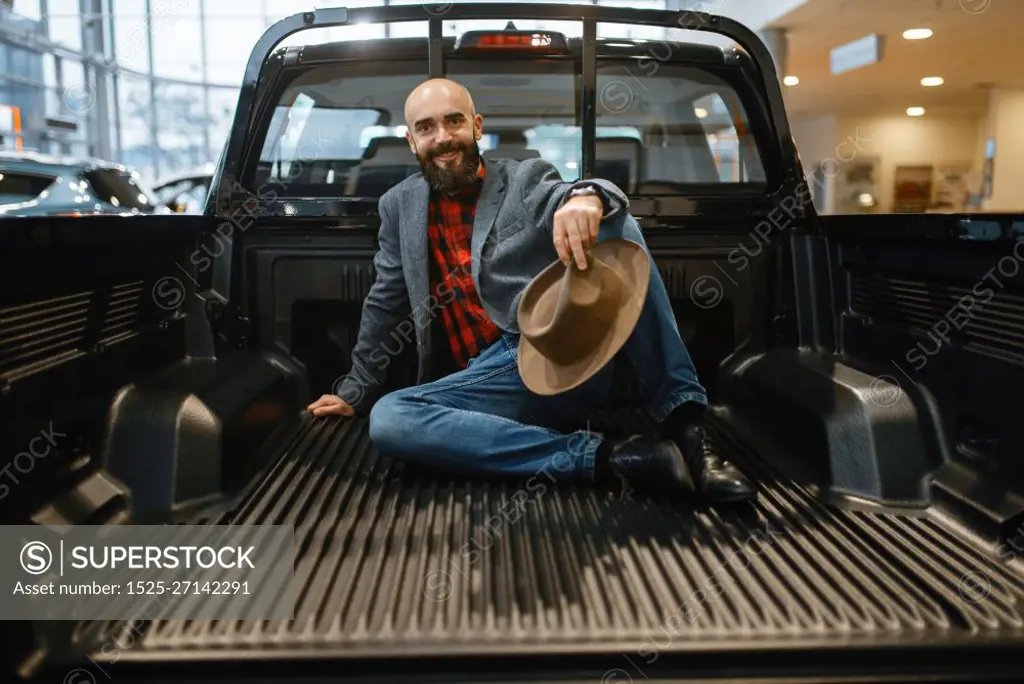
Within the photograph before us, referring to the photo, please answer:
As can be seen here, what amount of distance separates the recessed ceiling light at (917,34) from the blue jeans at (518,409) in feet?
27.0

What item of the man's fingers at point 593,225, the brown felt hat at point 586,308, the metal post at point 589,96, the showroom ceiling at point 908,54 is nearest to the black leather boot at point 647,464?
the brown felt hat at point 586,308

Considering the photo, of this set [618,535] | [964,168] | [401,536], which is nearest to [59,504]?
[401,536]

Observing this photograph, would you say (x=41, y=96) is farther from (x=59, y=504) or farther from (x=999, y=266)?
(x=999, y=266)

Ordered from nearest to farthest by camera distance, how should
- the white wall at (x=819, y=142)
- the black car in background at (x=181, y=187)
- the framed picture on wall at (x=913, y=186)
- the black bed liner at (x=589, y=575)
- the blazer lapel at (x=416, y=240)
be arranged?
the black bed liner at (x=589, y=575) → the blazer lapel at (x=416, y=240) → the black car in background at (x=181, y=187) → the framed picture on wall at (x=913, y=186) → the white wall at (x=819, y=142)

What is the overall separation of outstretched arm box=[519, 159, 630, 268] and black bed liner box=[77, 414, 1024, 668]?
66 cm

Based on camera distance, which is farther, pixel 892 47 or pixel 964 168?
pixel 964 168

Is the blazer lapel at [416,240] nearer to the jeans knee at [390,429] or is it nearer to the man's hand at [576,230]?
the jeans knee at [390,429]

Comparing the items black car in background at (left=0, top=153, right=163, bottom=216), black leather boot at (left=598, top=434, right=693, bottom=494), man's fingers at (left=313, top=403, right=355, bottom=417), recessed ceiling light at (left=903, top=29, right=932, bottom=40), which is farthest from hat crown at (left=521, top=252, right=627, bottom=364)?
recessed ceiling light at (left=903, top=29, right=932, bottom=40)

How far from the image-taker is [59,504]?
1.70 m

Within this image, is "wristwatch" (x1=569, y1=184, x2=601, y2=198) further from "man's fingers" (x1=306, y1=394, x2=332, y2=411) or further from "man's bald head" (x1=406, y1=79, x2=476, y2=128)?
"man's fingers" (x1=306, y1=394, x2=332, y2=411)

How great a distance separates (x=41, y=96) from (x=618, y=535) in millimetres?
11571

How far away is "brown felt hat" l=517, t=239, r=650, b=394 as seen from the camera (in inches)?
73.5

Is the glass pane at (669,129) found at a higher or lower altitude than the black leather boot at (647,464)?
higher

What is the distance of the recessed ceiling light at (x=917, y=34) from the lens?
8789 millimetres
